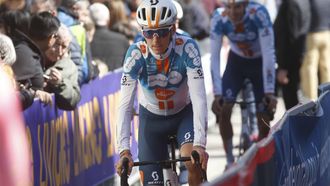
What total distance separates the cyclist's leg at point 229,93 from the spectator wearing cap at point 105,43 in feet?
4.99

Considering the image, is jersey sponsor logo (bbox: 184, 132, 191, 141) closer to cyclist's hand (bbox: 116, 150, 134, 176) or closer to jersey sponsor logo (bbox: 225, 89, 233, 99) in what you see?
cyclist's hand (bbox: 116, 150, 134, 176)

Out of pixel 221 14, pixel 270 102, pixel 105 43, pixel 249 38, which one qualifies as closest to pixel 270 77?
pixel 270 102

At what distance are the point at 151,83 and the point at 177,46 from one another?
0.37m

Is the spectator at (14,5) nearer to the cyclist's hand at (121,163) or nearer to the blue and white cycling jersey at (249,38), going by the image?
the blue and white cycling jersey at (249,38)

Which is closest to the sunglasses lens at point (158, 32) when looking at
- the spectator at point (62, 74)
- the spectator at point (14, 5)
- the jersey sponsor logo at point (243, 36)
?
the spectator at point (62, 74)

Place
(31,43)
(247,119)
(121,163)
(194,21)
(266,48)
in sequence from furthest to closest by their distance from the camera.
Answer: (194,21) → (247,119) → (266,48) → (31,43) → (121,163)

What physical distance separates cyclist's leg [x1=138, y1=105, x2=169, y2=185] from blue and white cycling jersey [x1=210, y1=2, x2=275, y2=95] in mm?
3794

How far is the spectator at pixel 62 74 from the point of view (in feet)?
31.2

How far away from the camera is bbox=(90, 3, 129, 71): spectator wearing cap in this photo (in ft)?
42.3

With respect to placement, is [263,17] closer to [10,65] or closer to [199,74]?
[10,65]

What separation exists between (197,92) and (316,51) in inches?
328

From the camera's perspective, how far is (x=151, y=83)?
306 inches

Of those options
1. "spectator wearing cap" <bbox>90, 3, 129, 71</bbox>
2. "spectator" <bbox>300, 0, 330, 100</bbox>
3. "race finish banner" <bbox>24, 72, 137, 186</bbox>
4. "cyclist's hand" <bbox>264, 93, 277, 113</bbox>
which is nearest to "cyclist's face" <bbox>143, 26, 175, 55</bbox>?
"race finish banner" <bbox>24, 72, 137, 186</bbox>

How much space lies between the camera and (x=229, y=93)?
39.4 ft
